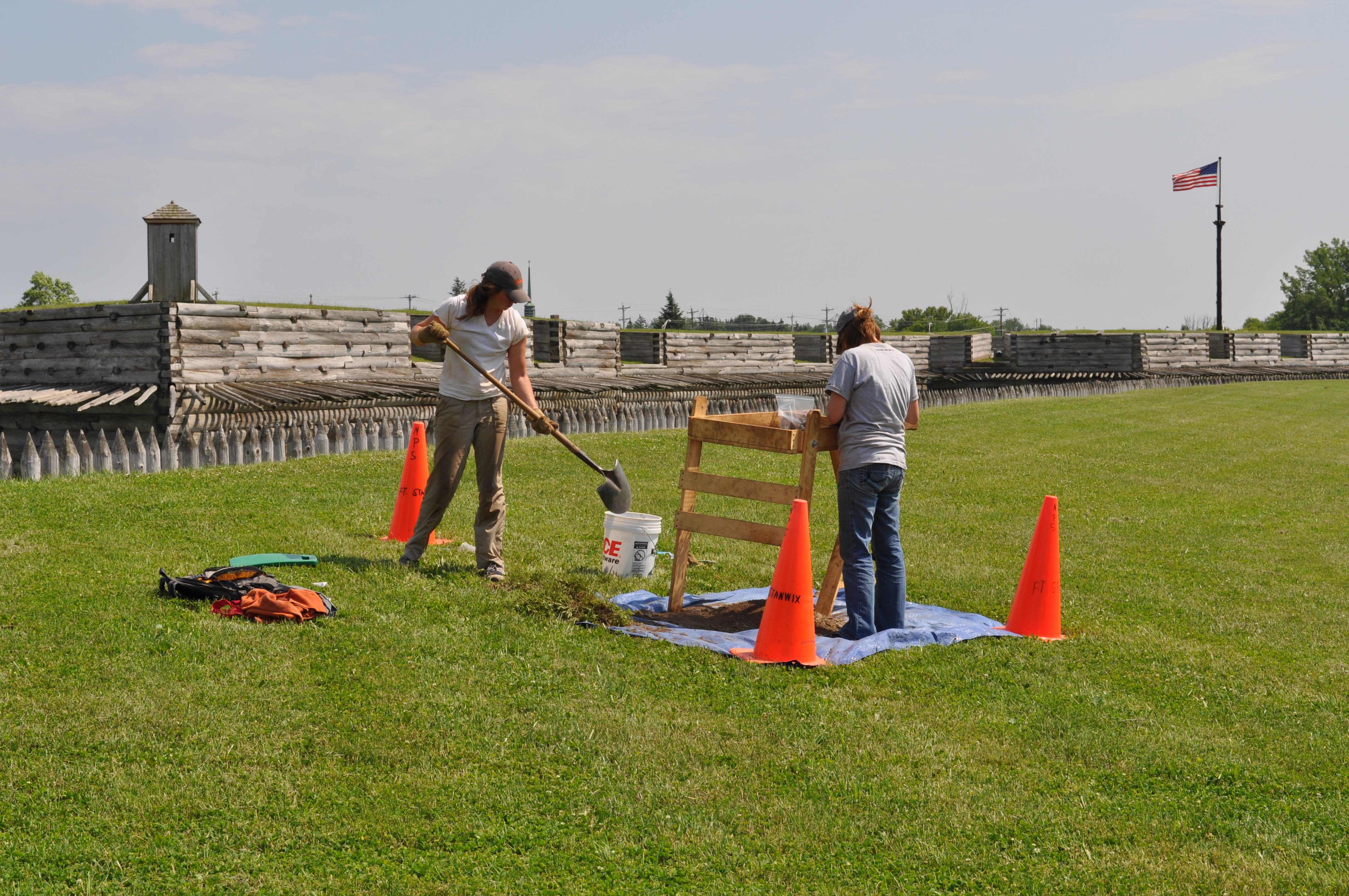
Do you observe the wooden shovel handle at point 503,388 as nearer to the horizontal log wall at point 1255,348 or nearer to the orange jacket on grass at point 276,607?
the orange jacket on grass at point 276,607

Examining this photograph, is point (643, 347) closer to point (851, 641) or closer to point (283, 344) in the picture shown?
point (283, 344)

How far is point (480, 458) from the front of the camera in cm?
750

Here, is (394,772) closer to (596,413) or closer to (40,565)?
(40,565)

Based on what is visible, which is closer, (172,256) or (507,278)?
(507,278)

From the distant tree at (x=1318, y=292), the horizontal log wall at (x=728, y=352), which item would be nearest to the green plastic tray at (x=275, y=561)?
the horizontal log wall at (x=728, y=352)

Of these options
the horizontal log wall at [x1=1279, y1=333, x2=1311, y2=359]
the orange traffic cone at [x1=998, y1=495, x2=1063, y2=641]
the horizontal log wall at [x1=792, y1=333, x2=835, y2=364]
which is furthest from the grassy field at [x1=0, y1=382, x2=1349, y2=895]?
the horizontal log wall at [x1=1279, y1=333, x2=1311, y2=359]

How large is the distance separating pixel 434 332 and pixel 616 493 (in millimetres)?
1896

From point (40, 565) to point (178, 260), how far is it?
18.3 metres

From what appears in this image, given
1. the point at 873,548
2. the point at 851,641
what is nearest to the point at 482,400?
the point at 873,548

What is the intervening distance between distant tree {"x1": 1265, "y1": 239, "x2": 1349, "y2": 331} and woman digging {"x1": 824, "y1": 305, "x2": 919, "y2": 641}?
96.1 m

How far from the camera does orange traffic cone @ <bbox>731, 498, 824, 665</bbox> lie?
19.7 feet

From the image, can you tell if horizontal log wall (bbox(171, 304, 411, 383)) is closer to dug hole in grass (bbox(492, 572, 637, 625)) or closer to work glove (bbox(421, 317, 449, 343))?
work glove (bbox(421, 317, 449, 343))

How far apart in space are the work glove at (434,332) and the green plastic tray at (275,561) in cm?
174

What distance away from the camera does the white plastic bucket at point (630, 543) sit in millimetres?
8008
